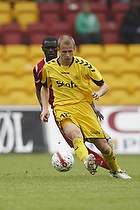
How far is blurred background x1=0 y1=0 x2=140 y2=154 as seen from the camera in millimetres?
11727

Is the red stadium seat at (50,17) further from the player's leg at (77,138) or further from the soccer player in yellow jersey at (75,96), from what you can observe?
the player's leg at (77,138)

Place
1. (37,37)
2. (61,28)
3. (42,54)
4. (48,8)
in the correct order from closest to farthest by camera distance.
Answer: (42,54) < (61,28) < (37,37) < (48,8)

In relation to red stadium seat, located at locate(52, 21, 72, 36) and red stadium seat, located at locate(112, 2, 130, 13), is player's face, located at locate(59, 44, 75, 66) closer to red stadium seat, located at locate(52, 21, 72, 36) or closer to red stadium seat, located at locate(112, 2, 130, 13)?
red stadium seat, located at locate(52, 21, 72, 36)

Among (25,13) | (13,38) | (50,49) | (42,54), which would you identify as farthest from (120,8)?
(50,49)

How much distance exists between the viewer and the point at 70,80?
6.72 metres

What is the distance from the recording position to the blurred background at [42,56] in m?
11.7

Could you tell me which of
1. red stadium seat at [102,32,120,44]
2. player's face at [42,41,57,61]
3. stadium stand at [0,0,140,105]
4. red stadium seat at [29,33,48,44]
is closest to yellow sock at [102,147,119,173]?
player's face at [42,41,57,61]

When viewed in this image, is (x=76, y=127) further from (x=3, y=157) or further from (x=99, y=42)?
(x=99, y=42)

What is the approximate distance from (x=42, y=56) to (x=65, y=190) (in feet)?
29.9

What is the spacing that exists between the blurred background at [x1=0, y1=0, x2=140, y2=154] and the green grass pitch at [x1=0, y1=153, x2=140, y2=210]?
270 centimetres

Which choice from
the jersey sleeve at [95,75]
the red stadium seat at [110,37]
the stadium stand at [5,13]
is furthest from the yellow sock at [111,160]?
the stadium stand at [5,13]

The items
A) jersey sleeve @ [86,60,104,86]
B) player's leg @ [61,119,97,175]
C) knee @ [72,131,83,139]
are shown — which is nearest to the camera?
player's leg @ [61,119,97,175]

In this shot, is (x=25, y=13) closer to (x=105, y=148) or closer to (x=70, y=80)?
(x=70, y=80)

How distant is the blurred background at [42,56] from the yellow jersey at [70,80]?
4961 mm
